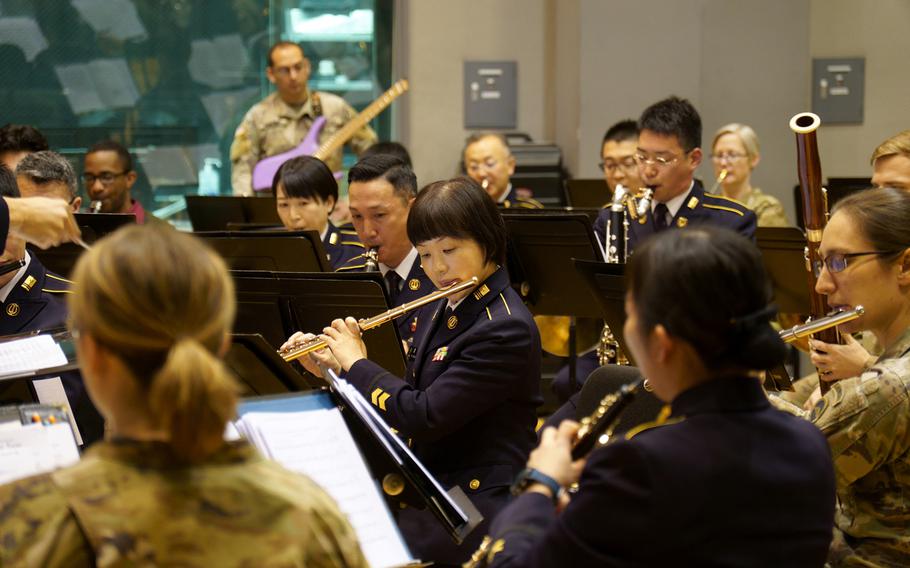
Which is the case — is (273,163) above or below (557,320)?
above

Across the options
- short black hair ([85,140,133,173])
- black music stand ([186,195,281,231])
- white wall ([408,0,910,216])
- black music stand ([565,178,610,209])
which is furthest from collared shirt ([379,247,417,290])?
white wall ([408,0,910,216])

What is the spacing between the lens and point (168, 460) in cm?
122

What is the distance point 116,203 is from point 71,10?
2295mm

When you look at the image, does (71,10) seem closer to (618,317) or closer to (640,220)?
(640,220)

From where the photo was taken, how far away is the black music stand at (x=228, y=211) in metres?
5.06

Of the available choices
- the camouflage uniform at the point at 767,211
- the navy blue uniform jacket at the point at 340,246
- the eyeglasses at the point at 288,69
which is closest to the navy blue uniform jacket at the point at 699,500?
the navy blue uniform jacket at the point at 340,246

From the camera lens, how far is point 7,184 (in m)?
3.59

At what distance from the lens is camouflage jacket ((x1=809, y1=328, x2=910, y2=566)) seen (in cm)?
205

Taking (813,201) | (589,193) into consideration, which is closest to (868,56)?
(589,193)

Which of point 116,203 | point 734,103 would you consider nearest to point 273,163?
point 116,203

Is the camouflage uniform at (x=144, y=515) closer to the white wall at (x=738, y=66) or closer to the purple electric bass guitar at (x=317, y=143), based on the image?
the purple electric bass guitar at (x=317, y=143)

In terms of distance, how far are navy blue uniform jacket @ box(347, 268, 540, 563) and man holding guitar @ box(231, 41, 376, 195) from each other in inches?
168

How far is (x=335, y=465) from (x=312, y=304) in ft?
3.98

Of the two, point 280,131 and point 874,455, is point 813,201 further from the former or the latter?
point 280,131
